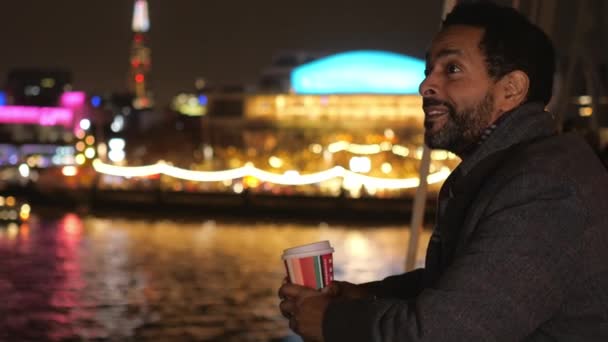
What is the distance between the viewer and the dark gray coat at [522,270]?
6.52ft

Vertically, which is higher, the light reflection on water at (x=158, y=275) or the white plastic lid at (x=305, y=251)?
the white plastic lid at (x=305, y=251)

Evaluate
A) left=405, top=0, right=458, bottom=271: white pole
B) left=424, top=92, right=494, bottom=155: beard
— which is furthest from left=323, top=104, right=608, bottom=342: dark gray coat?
left=405, top=0, right=458, bottom=271: white pole

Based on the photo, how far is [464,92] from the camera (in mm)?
2350

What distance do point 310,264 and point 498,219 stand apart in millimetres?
517

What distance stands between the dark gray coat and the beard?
14 cm

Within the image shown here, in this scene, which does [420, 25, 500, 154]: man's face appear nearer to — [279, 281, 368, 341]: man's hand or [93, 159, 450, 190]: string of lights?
[279, 281, 368, 341]: man's hand

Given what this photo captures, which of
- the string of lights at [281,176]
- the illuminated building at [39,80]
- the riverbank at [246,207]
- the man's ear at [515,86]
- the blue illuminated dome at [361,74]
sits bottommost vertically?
the riverbank at [246,207]

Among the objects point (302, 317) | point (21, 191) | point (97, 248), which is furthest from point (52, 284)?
point (21, 191)

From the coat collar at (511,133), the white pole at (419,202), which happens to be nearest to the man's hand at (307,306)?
the coat collar at (511,133)

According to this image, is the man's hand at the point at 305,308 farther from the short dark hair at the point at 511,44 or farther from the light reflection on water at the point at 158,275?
the light reflection on water at the point at 158,275

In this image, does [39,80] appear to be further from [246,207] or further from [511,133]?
[511,133]

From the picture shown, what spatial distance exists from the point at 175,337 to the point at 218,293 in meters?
4.67

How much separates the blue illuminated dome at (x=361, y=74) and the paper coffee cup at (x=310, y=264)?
250ft

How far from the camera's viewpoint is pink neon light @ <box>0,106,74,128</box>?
11475cm
